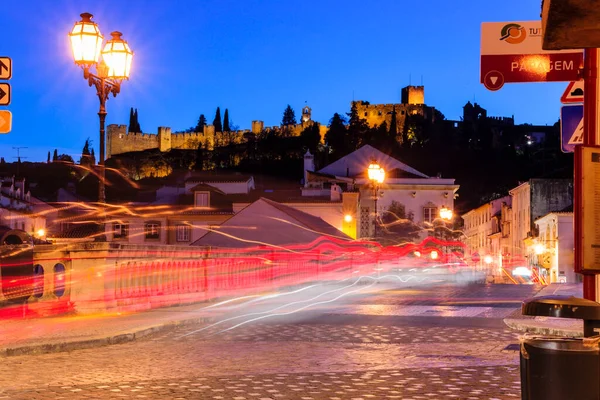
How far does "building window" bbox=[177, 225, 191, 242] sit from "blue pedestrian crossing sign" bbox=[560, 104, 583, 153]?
5993cm

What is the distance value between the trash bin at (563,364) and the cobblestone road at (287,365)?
166 inches

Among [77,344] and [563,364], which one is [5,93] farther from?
[563,364]

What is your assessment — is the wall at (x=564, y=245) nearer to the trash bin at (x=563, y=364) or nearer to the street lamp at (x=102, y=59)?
the street lamp at (x=102, y=59)

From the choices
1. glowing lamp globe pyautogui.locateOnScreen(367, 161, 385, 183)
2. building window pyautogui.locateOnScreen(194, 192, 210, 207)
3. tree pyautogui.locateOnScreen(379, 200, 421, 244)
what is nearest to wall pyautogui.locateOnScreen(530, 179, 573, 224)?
tree pyautogui.locateOnScreen(379, 200, 421, 244)

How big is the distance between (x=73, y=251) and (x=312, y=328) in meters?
4.95

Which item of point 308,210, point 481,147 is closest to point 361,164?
point 308,210

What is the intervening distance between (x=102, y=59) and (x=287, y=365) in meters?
9.54

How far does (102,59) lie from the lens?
18.0 meters

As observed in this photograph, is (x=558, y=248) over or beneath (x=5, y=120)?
beneath

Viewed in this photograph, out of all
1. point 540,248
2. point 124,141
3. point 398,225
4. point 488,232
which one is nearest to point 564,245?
point 540,248

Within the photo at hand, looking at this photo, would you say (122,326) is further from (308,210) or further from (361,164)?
(361,164)

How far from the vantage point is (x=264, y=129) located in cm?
19800

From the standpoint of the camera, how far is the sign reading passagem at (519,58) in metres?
9.02

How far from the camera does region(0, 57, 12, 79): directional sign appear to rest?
491 inches
